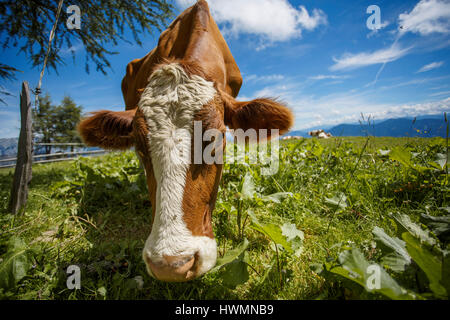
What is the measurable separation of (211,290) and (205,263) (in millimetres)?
239

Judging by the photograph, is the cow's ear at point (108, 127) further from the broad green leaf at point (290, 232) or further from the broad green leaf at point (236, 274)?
the broad green leaf at point (290, 232)

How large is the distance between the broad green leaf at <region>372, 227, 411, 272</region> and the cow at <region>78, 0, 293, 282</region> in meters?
1.11

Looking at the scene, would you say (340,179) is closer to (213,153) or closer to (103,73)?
(213,153)

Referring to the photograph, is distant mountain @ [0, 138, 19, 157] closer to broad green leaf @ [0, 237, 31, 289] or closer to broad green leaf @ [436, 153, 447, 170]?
broad green leaf @ [0, 237, 31, 289]

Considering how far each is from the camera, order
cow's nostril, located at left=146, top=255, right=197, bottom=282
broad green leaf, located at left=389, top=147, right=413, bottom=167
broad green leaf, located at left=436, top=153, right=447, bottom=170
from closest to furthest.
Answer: cow's nostril, located at left=146, top=255, right=197, bottom=282 < broad green leaf, located at left=436, top=153, right=447, bottom=170 < broad green leaf, located at left=389, top=147, right=413, bottom=167

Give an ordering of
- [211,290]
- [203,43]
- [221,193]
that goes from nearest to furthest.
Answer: [211,290] → [203,43] → [221,193]

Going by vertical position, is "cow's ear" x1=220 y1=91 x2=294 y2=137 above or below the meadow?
above

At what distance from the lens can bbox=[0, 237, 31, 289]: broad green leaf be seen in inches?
56.5

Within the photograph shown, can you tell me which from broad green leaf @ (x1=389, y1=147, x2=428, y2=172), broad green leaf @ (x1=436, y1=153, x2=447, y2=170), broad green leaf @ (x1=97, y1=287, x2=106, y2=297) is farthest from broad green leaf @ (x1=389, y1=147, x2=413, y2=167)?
broad green leaf @ (x1=97, y1=287, x2=106, y2=297)

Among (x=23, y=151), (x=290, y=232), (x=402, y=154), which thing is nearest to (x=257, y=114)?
(x=290, y=232)

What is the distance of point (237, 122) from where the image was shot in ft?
7.18

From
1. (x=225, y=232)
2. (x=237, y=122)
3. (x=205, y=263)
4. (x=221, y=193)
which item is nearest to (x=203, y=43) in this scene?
(x=237, y=122)

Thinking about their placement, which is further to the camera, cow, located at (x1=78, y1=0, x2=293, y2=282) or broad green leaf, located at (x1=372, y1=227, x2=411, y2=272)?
cow, located at (x1=78, y1=0, x2=293, y2=282)
